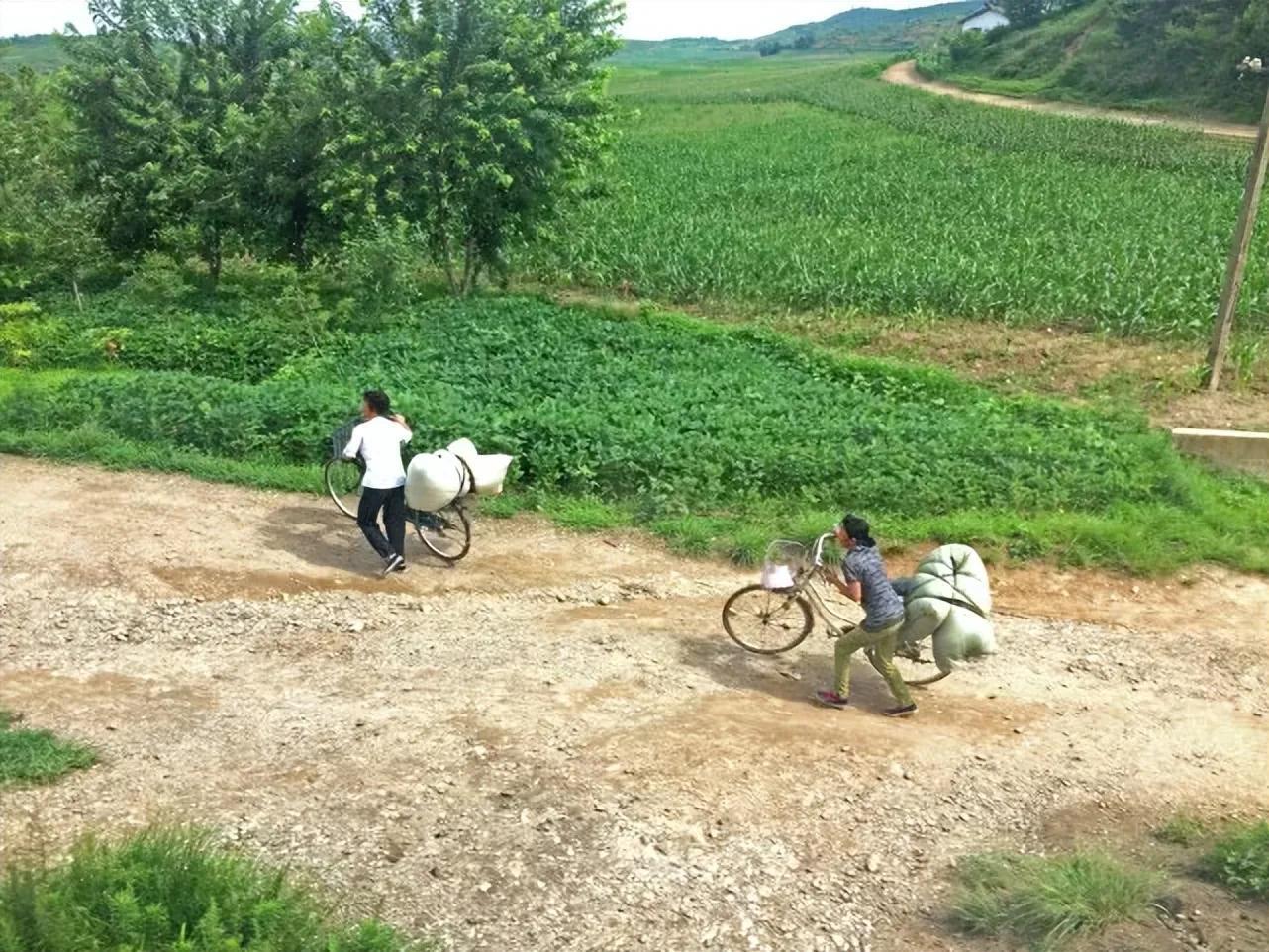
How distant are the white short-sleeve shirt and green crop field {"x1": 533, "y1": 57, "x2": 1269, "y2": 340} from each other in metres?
10.9

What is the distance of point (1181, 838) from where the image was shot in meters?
6.10

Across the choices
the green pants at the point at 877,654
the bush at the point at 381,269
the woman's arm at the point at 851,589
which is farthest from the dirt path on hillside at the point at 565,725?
the bush at the point at 381,269

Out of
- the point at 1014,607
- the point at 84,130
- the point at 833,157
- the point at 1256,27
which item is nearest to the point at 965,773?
the point at 1014,607

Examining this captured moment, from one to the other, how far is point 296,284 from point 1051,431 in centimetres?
1172

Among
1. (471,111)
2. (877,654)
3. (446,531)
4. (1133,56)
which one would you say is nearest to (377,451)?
(446,531)

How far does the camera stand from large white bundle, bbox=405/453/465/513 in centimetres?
938

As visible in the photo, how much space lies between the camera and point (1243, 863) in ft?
17.8

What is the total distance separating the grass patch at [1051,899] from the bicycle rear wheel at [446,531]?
5.63 m

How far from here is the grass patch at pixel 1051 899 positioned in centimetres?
501

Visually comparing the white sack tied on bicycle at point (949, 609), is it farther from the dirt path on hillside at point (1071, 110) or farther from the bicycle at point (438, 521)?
the dirt path on hillside at point (1071, 110)

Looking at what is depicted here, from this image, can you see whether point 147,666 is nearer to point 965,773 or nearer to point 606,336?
point 965,773

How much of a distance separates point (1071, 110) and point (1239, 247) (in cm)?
4518

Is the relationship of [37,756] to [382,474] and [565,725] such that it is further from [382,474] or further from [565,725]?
[382,474]

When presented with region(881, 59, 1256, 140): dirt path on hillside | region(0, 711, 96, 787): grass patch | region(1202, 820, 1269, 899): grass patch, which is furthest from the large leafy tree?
region(881, 59, 1256, 140): dirt path on hillside
